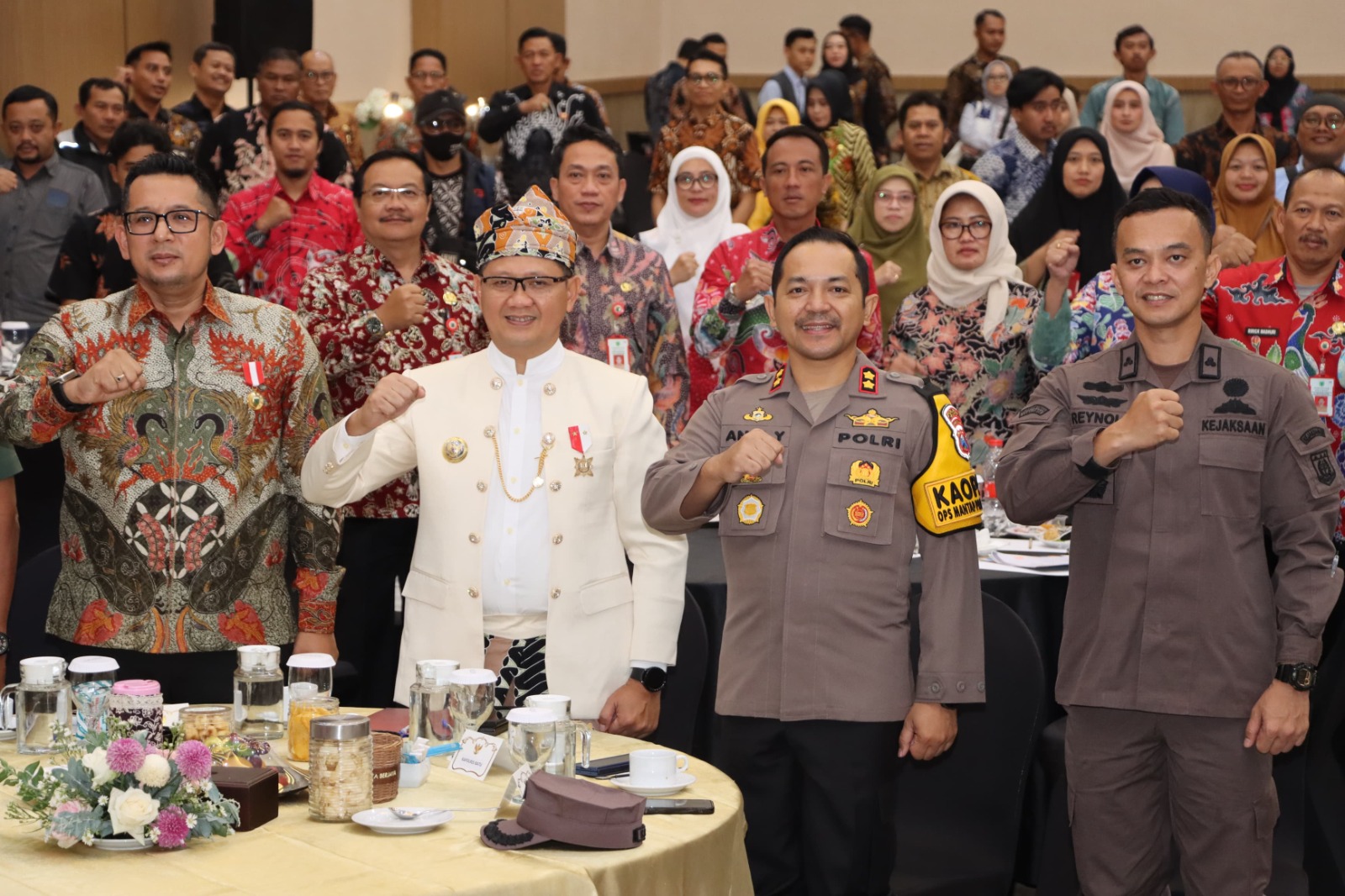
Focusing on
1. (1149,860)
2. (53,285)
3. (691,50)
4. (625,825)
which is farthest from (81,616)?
(691,50)

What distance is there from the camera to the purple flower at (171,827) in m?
2.11

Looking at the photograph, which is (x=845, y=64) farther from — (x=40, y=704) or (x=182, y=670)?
(x=40, y=704)

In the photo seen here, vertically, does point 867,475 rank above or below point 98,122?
below

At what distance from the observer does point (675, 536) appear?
10.7ft

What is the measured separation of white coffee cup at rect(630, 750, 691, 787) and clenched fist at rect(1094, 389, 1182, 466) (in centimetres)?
99

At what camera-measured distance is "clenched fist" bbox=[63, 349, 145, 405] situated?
2984 mm

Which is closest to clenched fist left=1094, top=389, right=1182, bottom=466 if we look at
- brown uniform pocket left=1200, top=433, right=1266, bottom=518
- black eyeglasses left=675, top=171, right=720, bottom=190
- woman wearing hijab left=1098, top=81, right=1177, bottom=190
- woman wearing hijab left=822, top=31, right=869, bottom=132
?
brown uniform pocket left=1200, top=433, right=1266, bottom=518

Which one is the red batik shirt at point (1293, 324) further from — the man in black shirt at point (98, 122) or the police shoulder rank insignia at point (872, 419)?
the man in black shirt at point (98, 122)

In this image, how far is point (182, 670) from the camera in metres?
3.28

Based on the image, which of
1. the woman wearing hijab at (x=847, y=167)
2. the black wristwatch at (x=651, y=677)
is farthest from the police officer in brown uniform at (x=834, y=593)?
the woman wearing hijab at (x=847, y=167)

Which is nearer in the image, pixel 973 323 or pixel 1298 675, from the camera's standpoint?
pixel 1298 675

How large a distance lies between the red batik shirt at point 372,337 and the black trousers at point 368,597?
0.05 m

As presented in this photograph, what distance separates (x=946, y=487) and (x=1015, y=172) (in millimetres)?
4741

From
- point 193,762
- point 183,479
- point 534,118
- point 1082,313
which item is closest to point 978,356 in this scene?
point 1082,313
